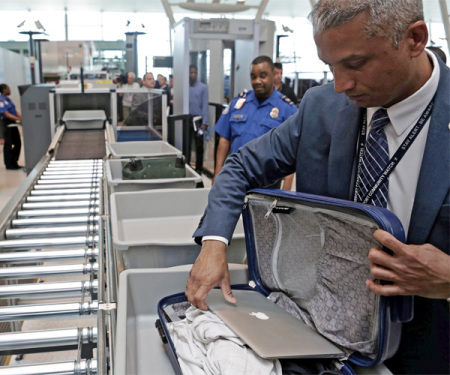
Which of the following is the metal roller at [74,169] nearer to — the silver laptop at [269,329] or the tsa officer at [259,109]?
the tsa officer at [259,109]

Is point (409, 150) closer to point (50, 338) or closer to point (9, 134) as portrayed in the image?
point (50, 338)

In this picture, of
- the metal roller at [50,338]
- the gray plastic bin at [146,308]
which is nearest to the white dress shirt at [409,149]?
the gray plastic bin at [146,308]

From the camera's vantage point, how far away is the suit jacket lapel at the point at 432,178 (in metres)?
0.84

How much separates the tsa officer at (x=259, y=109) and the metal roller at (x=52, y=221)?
177 cm

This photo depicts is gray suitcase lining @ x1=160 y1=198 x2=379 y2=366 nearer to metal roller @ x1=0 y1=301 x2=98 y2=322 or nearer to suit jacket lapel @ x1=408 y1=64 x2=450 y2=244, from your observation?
suit jacket lapel @ x1=408 y1=64 x2=450 y2=244

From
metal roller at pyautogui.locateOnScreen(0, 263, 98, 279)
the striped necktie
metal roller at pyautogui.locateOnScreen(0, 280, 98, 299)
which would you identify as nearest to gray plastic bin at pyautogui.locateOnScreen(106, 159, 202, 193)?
metal roller at pyautogui.locateOnScreen(0, 263, 98, 279)

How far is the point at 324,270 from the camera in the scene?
1.02 metres

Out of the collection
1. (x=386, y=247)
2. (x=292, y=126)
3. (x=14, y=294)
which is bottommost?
(x=14, y=294)

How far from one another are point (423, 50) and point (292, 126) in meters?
0.41

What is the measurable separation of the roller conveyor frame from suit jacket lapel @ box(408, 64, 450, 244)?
653 millimetres

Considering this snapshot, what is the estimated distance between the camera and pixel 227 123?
12.2 ft

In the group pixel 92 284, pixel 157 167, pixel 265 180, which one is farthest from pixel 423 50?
pixel 157 167

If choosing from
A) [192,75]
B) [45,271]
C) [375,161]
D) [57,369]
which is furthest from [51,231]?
[192,75]

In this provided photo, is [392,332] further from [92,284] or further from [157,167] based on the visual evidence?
[157,167]
